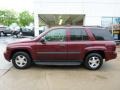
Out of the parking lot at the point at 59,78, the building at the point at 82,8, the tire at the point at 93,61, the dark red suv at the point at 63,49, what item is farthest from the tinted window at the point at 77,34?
the building at the point at 82,8

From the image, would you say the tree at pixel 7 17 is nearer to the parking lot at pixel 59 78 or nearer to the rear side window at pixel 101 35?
the parking lot at pixel 59 78

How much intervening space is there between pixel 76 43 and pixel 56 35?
879 mm

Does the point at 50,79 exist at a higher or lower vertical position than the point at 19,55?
lower

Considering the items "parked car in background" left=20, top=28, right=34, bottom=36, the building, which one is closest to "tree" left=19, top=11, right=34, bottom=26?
"parked car in background" left=20, top=28, right=34, bottom=36

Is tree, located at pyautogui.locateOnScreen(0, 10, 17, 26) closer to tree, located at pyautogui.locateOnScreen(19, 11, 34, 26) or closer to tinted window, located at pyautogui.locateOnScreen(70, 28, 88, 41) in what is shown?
tree, located at pyautogui.locateOnScreen(19, 11, 34, 26)

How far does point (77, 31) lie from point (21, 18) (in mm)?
64129

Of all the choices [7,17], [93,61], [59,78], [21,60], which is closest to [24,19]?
[7,17]

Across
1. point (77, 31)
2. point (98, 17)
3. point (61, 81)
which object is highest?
point (98, 17)

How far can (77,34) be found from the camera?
812 centimetres

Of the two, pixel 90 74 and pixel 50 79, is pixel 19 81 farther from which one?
pixel 90 74

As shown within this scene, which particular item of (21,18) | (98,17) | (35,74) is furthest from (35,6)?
(21,18)

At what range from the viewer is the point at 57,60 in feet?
26.3

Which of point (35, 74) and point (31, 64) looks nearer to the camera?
A: point (35, 74)

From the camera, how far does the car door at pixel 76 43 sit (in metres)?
A: 7.95
